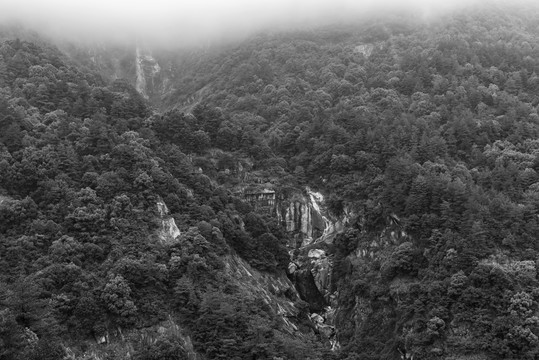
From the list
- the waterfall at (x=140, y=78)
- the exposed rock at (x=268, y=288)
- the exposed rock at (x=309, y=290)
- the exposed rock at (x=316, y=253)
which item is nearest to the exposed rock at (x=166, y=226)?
the exposed rock at (x=268, y=288)

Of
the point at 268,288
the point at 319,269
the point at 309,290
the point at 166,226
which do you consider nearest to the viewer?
the point at 166,226

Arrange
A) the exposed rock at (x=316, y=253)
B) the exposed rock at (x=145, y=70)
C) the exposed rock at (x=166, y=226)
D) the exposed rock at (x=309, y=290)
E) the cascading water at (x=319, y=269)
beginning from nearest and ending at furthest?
the exposed rock at (x=166, y=226) → the cascading water at (x=319, y=269) → the exposed rock at (x=309, y=290) → the exposed rock at (x=316, y=253) → the exposed rock at (x=145, y=70)

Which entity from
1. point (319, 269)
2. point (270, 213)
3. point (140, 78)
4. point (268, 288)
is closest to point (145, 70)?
point (140, 78)

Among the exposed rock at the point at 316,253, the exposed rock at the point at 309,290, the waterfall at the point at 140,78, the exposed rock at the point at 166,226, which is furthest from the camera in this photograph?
the waterfall at the point at 140,78

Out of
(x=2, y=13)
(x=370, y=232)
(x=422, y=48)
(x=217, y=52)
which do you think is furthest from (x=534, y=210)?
(x=2, y=13)

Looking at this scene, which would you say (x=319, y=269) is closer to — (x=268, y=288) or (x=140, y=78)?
(x=268, y=288)

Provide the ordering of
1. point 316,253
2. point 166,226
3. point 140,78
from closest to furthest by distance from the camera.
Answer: point 166,226 → point 316,253 → point 140,78

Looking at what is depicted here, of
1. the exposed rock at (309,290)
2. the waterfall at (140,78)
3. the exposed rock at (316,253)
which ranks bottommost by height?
the exposed rock at (309,290)

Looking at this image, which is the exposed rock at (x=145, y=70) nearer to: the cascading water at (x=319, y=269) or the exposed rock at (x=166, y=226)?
the cascading water at (x=319, y=269)

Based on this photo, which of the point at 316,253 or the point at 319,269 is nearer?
the point at 319,269
